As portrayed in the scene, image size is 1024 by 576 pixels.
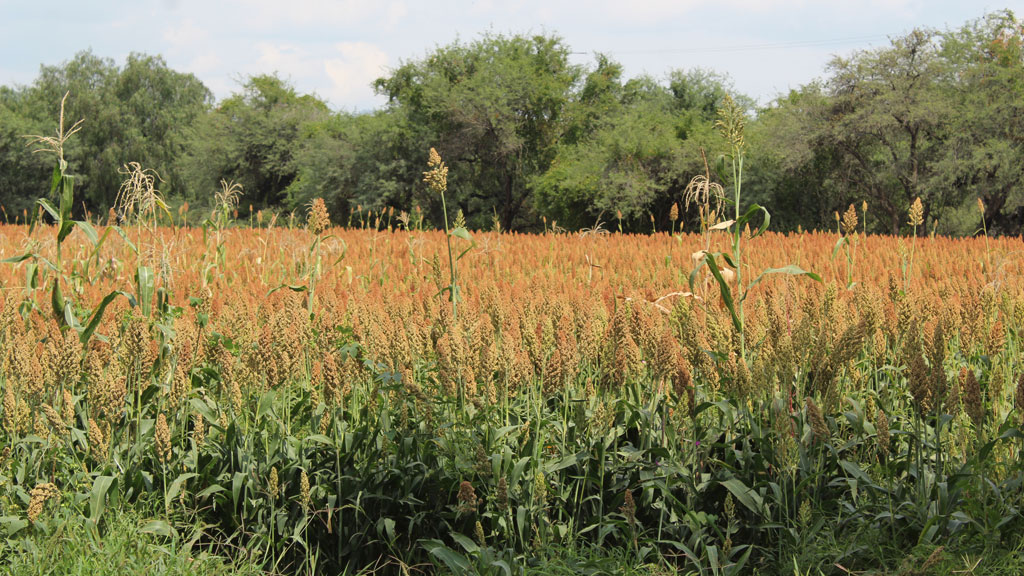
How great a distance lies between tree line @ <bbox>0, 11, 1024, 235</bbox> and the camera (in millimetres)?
26094

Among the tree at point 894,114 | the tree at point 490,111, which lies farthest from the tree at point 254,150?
the tree at point 894,114

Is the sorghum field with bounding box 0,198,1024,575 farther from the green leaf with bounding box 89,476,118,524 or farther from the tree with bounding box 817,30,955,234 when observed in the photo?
the tree with bounding box 817,30,955,234

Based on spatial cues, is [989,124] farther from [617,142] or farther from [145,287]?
[145,287]

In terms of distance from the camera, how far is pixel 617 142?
89.4 feet

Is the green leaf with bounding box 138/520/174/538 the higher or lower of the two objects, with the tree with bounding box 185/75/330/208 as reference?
lower

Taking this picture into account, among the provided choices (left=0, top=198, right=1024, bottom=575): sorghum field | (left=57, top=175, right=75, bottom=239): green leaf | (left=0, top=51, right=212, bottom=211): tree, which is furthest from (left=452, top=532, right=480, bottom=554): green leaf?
(left=0, top=51, right=212, bottom=211): tree

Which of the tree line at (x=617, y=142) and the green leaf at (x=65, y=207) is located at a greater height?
the tree line at (x=617, y=142)

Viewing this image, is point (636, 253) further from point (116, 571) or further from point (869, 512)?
point (116, 571)

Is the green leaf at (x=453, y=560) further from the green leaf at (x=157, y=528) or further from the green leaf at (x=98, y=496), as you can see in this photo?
the green leaf at (x=98, y=496)

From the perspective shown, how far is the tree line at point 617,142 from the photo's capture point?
2609cm

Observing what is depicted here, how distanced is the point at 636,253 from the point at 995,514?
6.78 m

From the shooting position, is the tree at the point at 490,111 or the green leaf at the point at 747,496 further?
the tree at the point at 490,111

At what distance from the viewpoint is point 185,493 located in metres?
3.40

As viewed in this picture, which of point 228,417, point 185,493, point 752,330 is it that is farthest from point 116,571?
point 752,330
